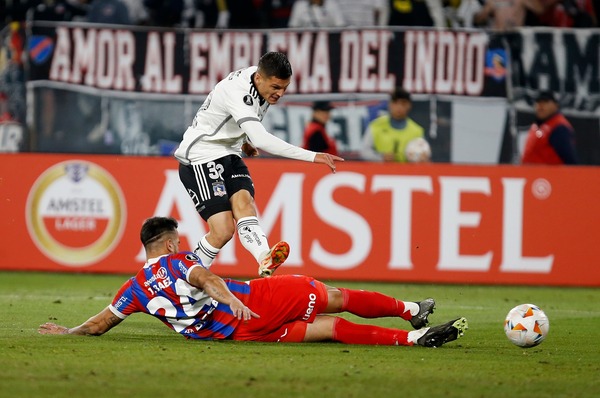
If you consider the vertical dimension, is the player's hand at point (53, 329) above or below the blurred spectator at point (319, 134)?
below

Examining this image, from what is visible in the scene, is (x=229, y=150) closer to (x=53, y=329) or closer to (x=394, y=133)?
(x=53, y=329)

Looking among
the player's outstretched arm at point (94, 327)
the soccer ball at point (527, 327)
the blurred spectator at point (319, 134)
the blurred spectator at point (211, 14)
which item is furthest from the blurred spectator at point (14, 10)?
the soccer ball at point (527, 327)


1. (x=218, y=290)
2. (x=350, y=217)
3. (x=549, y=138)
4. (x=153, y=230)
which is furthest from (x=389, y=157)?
(x=218, y=290)

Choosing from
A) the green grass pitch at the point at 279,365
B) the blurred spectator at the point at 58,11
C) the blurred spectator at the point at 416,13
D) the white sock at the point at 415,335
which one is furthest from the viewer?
the blurred spectator at the point at 58,11

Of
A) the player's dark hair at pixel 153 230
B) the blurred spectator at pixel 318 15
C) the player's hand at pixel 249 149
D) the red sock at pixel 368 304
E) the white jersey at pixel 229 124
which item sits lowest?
the red sock at pixel 368 304

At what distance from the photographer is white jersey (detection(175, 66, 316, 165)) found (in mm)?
8836

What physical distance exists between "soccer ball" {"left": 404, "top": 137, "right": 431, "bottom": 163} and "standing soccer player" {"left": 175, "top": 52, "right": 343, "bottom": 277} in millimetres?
4937

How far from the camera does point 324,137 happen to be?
14680 millimetres

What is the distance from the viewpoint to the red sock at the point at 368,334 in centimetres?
800

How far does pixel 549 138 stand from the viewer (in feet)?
48.6

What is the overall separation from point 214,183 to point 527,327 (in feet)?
9.46

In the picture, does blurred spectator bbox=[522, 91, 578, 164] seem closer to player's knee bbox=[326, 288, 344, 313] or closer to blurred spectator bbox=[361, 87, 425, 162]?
blurred spectator bbox=[361, 87, 425, 162]

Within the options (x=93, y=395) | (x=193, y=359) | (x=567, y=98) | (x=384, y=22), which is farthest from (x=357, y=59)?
(x=93, y=395)

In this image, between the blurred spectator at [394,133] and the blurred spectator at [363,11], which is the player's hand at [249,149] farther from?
the blurred spectator at [363,11]
